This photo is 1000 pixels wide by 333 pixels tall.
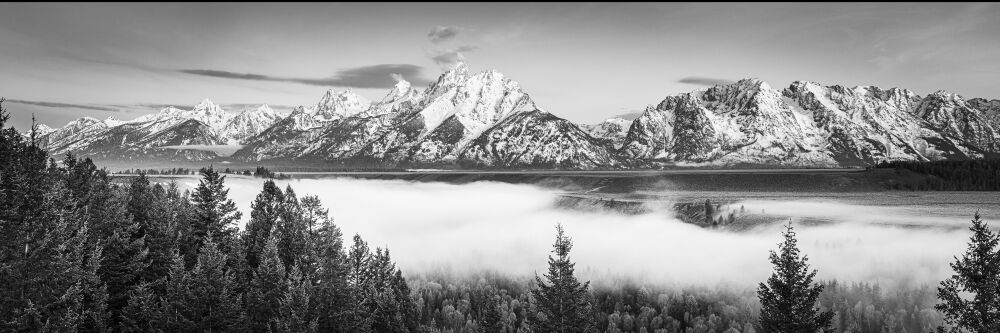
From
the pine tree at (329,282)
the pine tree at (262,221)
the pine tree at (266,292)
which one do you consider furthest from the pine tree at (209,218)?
the pine tree at (266,292)

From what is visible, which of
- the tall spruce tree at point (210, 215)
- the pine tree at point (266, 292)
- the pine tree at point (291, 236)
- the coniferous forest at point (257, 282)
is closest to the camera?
the coniferous forest at point (257, 282)

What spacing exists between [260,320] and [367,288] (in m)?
13.6

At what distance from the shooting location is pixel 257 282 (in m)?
53.6

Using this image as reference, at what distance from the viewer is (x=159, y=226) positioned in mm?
62625

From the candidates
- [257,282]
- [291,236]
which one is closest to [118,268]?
[257,282]

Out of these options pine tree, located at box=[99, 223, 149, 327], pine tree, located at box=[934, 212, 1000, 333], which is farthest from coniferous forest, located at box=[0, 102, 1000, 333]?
pine tree, located at box=[99, 223, 149, 327]

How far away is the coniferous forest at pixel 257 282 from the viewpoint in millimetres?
35719

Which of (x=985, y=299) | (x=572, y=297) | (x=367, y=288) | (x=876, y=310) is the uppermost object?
(x=985, y=299)

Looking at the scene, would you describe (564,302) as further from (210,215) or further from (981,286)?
(210,215)

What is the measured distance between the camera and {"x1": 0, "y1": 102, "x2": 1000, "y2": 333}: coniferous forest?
117ft

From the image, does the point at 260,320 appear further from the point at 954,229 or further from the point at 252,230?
the point at 954,229

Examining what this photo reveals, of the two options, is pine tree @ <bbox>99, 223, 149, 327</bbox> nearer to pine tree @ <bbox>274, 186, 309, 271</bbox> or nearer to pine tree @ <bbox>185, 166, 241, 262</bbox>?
pine tree @ <bbox>185, 166, 241, 262</bbox>

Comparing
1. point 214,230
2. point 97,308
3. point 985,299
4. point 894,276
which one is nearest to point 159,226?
point 214,230

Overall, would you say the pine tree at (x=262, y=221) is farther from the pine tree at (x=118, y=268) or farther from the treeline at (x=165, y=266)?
the pine tree at (x=118, y=268)
